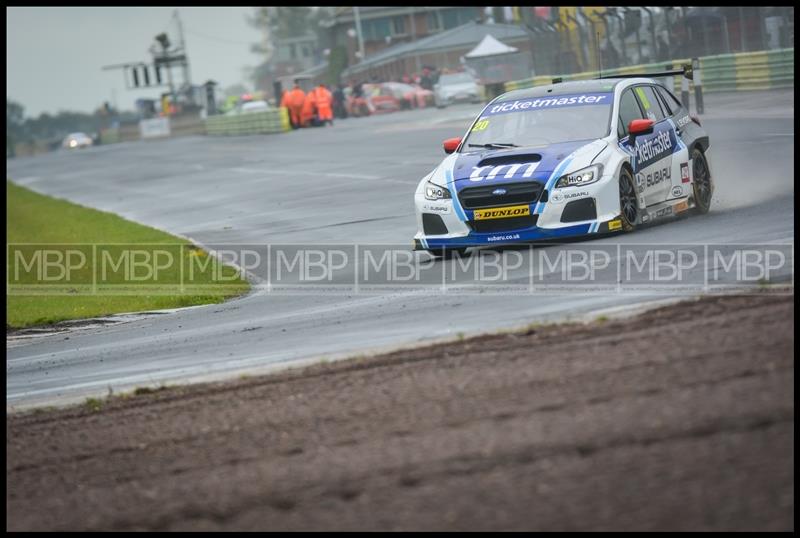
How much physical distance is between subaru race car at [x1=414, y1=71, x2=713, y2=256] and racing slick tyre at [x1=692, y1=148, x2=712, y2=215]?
13 mm

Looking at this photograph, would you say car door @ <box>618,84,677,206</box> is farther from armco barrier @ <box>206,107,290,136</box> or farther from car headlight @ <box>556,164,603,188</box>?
armco barrier @ <box>206,107,290,136</box>

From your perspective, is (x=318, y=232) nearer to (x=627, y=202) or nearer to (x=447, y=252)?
(x=447, y=252)

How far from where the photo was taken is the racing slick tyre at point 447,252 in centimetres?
1300

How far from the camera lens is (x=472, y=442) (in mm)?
5488

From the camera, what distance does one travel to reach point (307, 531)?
476cm

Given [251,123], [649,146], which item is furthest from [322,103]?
[649,146]

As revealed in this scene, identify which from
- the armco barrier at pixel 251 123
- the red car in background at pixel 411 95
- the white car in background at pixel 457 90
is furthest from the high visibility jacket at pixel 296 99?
the red car in background at pixel 411 95

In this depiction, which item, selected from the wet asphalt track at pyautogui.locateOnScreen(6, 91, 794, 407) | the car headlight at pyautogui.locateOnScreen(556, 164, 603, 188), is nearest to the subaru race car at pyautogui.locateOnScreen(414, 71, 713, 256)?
the car headlight at pyautogui.locateOnScreen(556, 164, 603, 188)

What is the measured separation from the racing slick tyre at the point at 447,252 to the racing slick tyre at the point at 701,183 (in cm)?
248

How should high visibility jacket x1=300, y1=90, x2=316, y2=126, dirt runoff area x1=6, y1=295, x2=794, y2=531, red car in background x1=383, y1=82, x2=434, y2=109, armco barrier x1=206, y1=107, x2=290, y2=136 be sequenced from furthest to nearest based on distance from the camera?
1. red car in background x1=383, y1=82, x2=434, y2=109
2. armco barrier x1=206, y1=107, x2=290, y2=136
3. high visibility jacket x1=300, y1=90, x2=316, y2=126
4. dirt runoff area x1=6, y1=295, x2=794, y2=531

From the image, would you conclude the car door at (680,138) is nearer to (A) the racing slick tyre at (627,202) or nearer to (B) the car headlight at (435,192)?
Answer: (A) the racing slick tyre at (627,202)

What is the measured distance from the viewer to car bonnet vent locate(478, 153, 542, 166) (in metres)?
12.6

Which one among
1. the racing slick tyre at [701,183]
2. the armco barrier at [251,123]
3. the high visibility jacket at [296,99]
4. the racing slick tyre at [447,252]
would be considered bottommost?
the racing slick tyre at [447,252]

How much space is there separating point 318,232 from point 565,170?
21.3 ft
